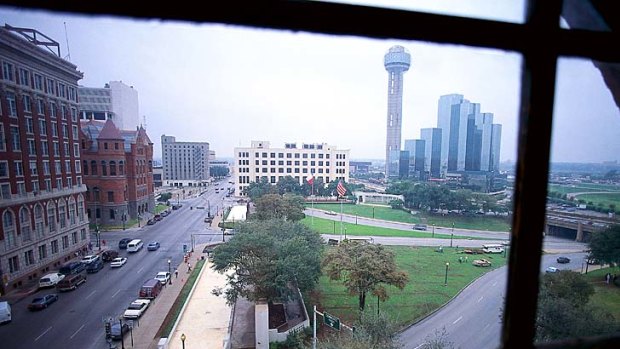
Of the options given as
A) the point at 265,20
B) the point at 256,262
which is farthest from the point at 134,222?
the point at 265,20

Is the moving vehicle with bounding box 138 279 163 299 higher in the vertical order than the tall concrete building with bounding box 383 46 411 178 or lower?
lower

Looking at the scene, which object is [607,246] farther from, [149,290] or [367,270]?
[149,290]

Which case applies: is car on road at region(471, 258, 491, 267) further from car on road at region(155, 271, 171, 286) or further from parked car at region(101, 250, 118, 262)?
parked car at region(101, 250, 118, 262)

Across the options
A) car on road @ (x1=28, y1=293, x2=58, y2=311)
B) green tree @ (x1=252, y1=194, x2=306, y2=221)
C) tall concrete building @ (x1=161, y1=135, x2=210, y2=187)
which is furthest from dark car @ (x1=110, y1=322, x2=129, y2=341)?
tall concrete building @ (x1=161, y1=135, x2=210, y2=187)

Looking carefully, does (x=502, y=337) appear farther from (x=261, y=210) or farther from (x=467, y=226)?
(x=467, y=226)

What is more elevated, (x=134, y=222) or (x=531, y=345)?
(x=531, y=345)

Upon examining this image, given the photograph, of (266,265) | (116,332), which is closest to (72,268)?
(116,332)
